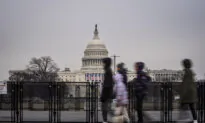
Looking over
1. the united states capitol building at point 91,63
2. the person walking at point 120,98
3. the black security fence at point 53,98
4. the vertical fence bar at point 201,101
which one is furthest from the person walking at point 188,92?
the united states capitol building at point 91,63

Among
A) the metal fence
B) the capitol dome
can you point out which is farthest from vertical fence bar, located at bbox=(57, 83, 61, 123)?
the capitol dome

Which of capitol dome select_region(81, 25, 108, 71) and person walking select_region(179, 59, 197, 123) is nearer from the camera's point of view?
person walking select_region(179, 59, 197, 123)

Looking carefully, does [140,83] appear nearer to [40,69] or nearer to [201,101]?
[201,101]

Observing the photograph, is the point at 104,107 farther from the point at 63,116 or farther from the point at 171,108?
the point at 63,116

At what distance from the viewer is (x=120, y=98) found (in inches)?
470

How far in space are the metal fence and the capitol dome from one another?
5365 inches

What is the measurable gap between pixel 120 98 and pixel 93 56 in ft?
482

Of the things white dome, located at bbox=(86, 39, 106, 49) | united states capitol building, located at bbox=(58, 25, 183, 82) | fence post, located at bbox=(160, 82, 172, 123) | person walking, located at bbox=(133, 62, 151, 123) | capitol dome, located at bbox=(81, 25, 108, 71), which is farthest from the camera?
white dome, located at bbox=(86, 39, 106, 49)

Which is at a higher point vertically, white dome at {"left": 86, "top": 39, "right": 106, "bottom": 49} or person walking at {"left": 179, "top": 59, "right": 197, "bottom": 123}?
white dome at {"left": 86, "top": 39, "right": 106, "bottom": 49}

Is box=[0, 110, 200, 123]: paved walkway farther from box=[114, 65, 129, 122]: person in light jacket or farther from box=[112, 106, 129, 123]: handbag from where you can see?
box=[112, 106, 129, 123]: handbag

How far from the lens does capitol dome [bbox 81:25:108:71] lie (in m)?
158

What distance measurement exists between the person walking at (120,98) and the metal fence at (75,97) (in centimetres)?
327

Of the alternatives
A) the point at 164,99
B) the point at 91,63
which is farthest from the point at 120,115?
the point at 91,63

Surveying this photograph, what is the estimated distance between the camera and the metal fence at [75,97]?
51.6 ft
